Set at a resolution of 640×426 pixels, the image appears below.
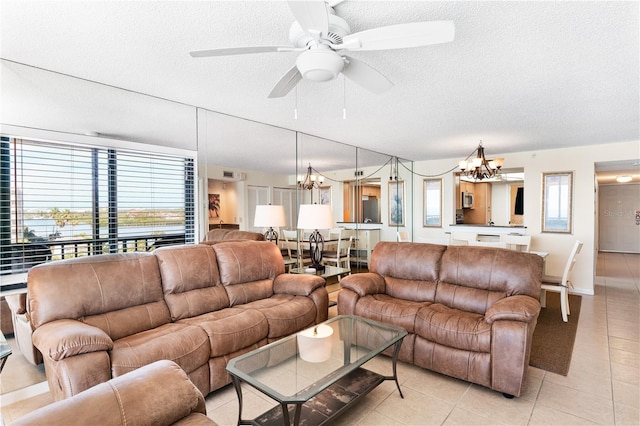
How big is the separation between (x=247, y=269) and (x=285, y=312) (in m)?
0.66

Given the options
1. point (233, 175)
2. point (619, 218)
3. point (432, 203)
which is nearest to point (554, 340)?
point (432, 203)

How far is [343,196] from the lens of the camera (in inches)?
Result: 217

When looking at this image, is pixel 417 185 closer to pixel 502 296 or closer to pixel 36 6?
pixel 502 296

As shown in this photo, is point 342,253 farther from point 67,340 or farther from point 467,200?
point 467,200

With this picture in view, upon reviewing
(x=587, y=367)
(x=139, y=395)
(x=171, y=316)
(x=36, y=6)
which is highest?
(x=36, y=6)

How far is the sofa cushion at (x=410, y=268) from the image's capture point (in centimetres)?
319

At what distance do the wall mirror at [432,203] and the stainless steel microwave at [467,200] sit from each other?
99.4 inches

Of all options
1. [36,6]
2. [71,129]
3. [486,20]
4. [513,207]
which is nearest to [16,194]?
[71,129]

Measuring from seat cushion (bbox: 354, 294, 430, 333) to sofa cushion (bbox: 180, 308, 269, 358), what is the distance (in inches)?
36.9

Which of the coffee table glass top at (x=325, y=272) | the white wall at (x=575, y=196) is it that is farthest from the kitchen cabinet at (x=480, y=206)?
the coffee table glass top at (x=325, y=272)

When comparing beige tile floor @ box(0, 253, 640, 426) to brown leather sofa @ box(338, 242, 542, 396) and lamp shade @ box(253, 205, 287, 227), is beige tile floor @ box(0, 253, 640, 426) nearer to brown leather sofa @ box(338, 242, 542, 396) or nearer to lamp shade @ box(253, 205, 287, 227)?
brown leather sofa @ box(338, 242, 542, 396)

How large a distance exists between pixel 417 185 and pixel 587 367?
4.64 meters

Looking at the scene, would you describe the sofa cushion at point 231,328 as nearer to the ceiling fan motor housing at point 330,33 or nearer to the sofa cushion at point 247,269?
the sofa cushion at point 247,269

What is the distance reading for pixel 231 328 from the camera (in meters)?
2.43
